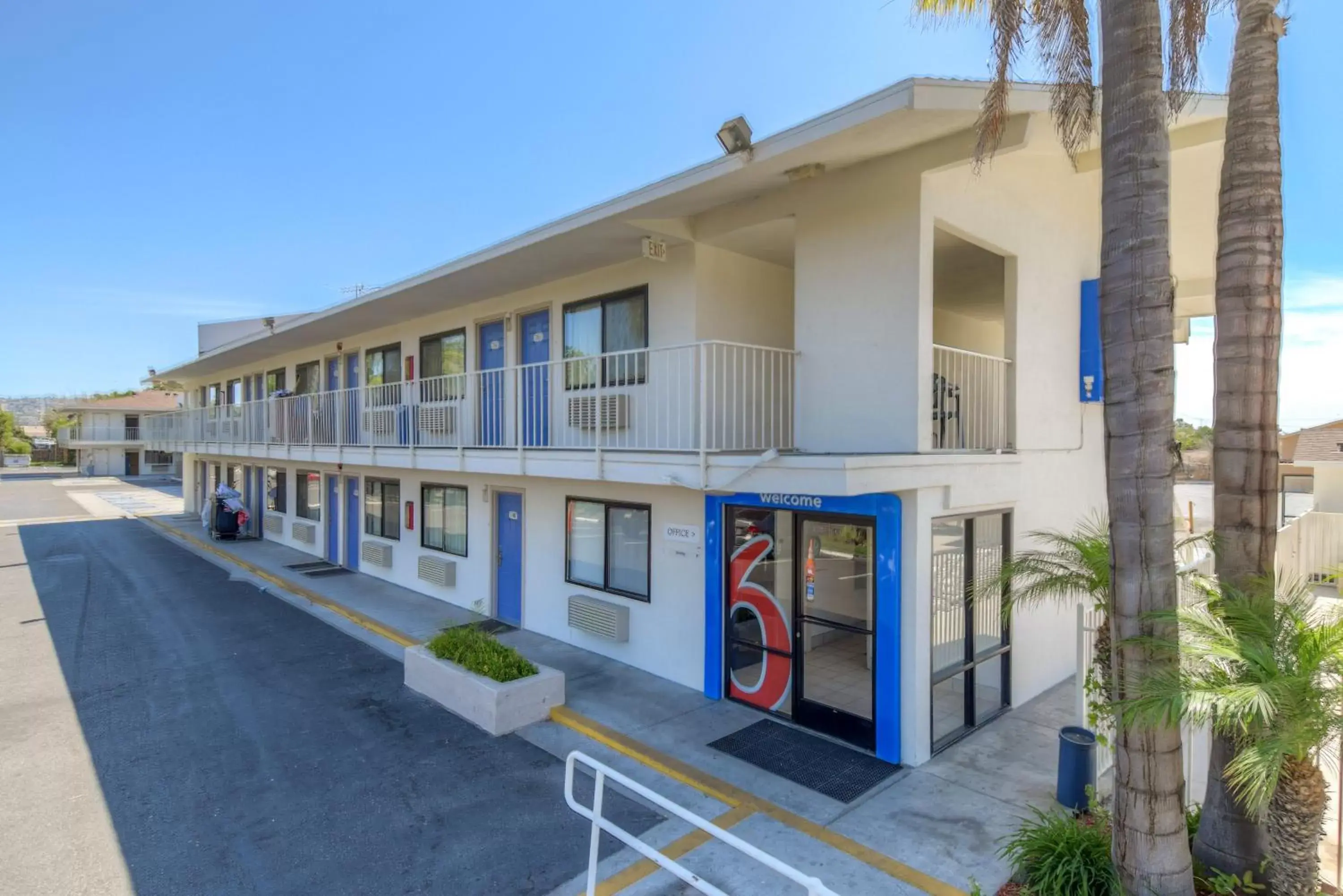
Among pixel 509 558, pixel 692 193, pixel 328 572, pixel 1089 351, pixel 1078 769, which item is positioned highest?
pixel 692 193

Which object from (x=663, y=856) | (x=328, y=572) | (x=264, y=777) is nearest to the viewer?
(x=663, y=856)

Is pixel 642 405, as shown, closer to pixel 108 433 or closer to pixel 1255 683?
pixel 1255 683

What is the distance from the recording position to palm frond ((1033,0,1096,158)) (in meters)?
4.99

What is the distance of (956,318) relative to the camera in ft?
41.2

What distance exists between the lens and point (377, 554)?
45.7 ft

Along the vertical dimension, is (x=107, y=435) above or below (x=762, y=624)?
above

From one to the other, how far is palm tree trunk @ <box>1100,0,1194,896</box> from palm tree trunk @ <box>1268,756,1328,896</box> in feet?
2.04

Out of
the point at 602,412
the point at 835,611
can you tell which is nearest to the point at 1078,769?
the point at 835,611

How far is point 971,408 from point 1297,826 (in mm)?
5232

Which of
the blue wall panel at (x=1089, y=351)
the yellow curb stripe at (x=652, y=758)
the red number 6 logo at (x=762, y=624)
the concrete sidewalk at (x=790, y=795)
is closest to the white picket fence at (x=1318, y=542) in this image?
the blue wall panel at (x=1089, y=351)

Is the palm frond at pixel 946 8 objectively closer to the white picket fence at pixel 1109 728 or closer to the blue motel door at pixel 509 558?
the white picket fence at pixel 1109 728

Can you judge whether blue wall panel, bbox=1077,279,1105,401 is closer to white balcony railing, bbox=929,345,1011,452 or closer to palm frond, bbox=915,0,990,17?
white balcony railing, bbox=929,345,1011,452

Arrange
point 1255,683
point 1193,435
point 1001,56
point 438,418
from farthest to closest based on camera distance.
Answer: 1. point 1193,435
2. point 438,418
3. point 1001,56
4. point 1255,683

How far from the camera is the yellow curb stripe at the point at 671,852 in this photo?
4285 mm
